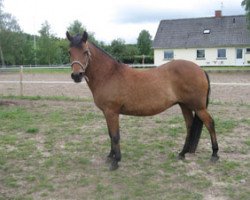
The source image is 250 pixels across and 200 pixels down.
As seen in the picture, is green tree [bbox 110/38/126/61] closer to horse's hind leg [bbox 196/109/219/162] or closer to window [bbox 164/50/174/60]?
window [bbox 164/50/174/60]

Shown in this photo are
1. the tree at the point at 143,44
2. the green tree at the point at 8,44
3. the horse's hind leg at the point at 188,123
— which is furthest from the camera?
the tree at the point at 143,44

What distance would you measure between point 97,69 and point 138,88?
0.64m

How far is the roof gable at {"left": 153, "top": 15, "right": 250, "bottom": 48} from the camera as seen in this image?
119ft

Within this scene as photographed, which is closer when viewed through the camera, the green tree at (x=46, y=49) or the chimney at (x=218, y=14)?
the chimney at (x=218, y=14)

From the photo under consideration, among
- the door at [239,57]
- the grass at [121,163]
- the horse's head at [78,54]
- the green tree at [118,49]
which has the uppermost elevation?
the green tree at [118,49]

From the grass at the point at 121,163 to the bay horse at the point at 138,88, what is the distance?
0.40 m

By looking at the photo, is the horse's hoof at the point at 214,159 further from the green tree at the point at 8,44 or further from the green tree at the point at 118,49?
the green tree at the point at 8,44

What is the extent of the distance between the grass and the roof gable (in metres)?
30.1

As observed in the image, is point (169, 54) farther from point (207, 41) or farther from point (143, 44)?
point (143, 44)

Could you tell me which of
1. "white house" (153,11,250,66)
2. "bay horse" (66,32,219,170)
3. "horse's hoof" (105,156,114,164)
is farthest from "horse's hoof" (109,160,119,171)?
"white house" (153,11,250,66)

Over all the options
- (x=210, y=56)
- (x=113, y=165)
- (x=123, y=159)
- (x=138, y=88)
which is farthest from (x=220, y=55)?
(x=113, y=165)

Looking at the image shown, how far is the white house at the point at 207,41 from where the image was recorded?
36219 mm

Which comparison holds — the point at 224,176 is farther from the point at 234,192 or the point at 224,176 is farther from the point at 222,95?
Result: the point at 222,95

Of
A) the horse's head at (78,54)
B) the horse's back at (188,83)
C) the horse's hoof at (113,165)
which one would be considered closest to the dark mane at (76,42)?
the horse's head at (78,54)
